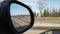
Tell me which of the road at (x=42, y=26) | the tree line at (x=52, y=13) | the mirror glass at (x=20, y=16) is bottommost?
the road at (x=42, y=26)

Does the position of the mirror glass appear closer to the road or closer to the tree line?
the road

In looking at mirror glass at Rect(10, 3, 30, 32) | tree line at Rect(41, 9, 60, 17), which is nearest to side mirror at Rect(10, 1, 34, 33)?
mirror glass at Rect(10, 3, 30, 32)

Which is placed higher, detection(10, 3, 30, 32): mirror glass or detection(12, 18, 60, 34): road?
detection(10, 3, 30, 32): mirror glass

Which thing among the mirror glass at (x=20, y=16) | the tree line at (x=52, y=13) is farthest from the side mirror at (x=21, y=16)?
the tree line at (x=52, y=13)

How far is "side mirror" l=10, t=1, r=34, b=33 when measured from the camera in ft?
2.76

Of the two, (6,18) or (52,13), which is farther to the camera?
(52,13)

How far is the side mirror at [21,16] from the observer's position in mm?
841

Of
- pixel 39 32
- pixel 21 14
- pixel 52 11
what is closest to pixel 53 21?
pixel 52 11

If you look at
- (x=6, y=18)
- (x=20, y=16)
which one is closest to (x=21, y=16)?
(x=20, y=16)

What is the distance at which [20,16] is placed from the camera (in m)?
0.88

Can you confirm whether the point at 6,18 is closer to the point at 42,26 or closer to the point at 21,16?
the point at 21,16

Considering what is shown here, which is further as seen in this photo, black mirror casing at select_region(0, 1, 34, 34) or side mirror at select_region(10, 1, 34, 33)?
side mirror at select_region(10, 1, 34, 33)

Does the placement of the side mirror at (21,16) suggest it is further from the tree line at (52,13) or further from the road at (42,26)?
the tree line at (52,13)

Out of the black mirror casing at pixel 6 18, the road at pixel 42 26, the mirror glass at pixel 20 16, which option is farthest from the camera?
the road at pixel 42 26
